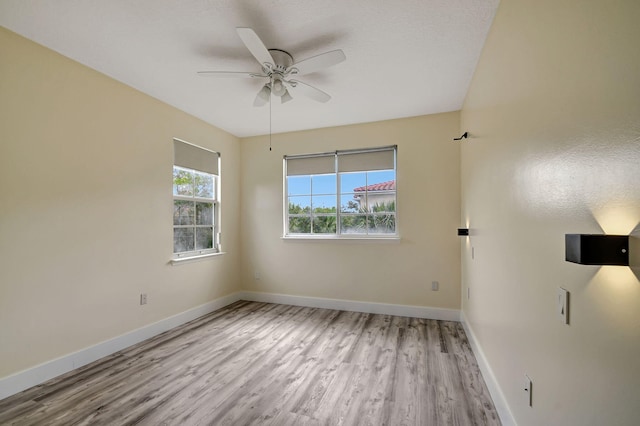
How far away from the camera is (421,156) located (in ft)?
12.4

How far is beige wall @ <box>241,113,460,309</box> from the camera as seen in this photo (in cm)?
365

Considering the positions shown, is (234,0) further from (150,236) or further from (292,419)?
(292,419)

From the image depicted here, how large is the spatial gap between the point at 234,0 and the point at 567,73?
72.7 inches

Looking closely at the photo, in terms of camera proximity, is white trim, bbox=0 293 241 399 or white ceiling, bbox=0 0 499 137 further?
white trim, bbox=0 293 241 399

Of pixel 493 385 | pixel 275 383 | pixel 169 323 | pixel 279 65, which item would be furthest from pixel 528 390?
pixel 169 323

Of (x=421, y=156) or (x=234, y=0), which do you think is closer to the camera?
(x=234, y=0)

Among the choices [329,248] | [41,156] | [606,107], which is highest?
[41,156]

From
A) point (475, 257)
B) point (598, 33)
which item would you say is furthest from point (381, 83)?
point (598, 33)

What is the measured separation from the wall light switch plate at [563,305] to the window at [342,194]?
2827mm

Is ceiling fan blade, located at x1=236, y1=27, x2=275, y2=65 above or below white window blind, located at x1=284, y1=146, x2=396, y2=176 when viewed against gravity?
above

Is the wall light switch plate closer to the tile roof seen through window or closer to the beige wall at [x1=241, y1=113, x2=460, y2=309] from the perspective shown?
the beige wall at [x1=241, y1=113, x2=460, y2=309]

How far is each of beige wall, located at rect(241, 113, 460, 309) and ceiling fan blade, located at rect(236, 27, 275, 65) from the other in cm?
215

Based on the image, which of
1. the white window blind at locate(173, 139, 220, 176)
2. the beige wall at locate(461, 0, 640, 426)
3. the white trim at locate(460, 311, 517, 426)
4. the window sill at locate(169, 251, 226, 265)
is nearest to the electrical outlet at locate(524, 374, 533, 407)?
the beige wall at locate(461, 0, 640, 426)

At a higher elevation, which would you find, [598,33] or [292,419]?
[598,33]
